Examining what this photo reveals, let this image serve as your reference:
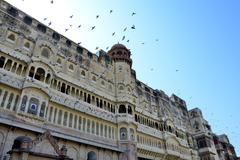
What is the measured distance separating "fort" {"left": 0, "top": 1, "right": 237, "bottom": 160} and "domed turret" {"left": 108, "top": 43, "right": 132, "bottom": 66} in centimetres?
14

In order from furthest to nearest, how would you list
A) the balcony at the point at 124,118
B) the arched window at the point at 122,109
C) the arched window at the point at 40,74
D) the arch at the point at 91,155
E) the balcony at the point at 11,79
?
the arched window at the point at 122,109 < the balcony at the point at 124,118 < the arch at the point at 91,155 < the arched window at the point at 40,74 < the balcony at the point at 11,79

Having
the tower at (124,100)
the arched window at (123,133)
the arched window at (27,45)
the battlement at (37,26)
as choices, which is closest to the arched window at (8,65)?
the arched window at (27,45)

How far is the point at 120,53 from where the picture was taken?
39438 millimetres

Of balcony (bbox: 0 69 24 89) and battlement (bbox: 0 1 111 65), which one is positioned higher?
battlement (bbox: 0 1 111 65)

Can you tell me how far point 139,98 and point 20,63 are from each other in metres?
21.6

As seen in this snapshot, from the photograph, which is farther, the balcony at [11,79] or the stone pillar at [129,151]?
the stone pillar at [129,151]

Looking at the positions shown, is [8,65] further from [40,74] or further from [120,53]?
[120,53]

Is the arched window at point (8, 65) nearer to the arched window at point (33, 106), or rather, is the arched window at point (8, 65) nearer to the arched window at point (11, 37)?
the arched window at point (11, 37)

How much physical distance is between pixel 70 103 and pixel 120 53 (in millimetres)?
16319

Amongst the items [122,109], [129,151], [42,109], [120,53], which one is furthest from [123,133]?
[120,53]

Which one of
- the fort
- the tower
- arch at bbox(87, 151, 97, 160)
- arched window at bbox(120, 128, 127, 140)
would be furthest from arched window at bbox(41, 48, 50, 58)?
arched window at bbox(120, 128, 127, 140)

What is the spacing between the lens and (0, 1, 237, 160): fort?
21.5 meters

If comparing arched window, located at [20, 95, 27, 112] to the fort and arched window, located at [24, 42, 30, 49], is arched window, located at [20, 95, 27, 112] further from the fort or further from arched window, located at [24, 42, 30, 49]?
arched window, located at [24, 42, 30, 49]

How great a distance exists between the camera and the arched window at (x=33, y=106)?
881 inches
